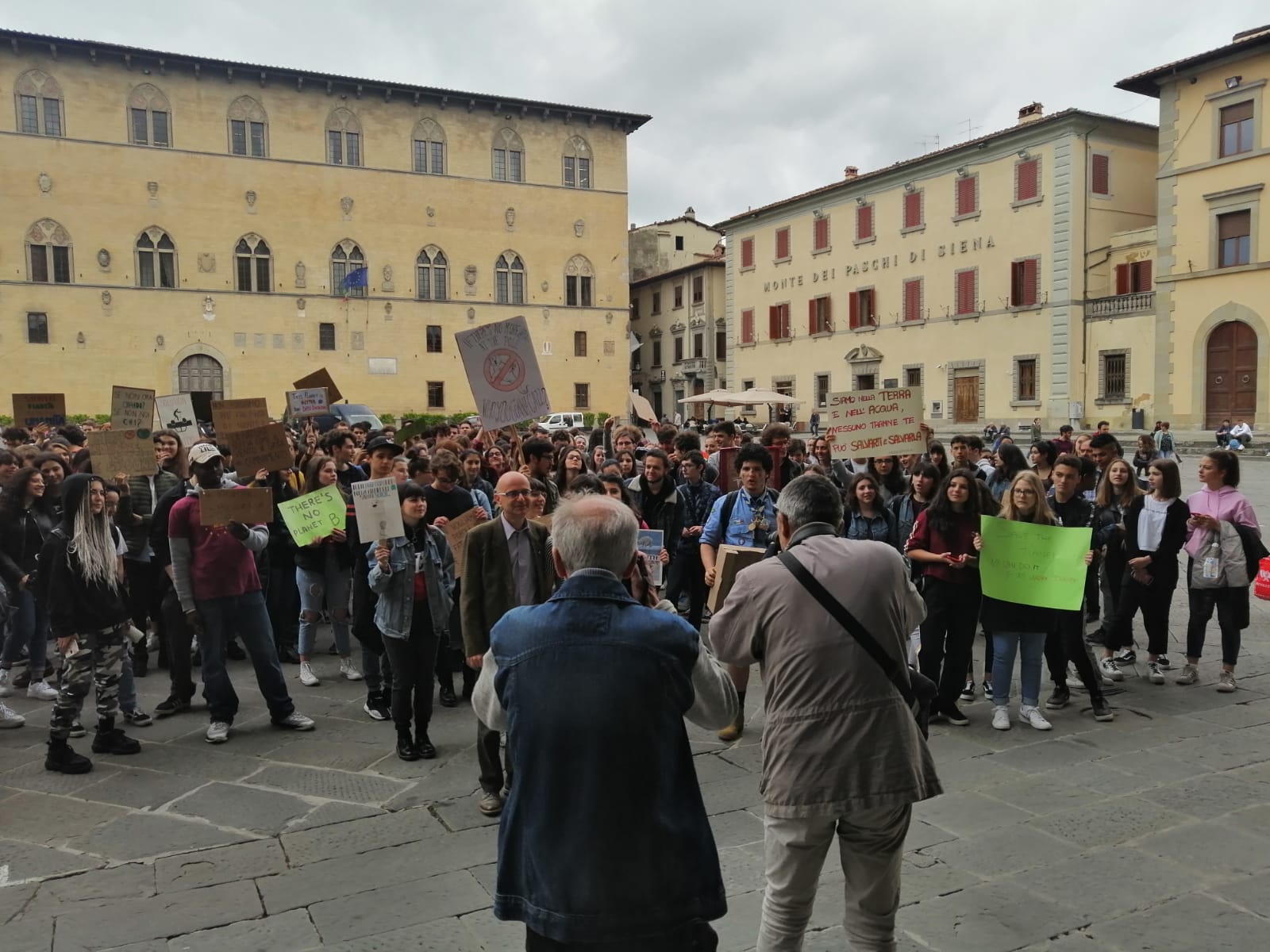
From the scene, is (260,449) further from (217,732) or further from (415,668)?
(415,668)

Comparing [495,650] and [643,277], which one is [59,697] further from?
[643,277]

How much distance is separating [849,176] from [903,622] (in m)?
43.0

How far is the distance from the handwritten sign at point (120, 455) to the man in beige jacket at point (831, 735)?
5.89m

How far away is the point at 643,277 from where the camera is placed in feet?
191

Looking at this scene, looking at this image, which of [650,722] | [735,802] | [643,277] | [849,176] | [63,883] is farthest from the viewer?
[643,277]

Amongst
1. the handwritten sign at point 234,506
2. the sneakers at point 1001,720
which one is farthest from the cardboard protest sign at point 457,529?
the sneakers at point 1001,720

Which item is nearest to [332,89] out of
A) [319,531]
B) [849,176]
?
[849,176]

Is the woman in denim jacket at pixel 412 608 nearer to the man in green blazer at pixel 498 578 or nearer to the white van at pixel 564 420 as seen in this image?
the man in green blazer at pixel 498 578

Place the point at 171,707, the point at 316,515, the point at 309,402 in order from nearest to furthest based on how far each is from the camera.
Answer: the point at 171,707
the point at 316,515
the point at 309,402

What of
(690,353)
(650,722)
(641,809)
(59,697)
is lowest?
(59,697)

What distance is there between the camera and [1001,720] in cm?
560

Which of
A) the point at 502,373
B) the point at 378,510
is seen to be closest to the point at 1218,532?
the point at 378,510

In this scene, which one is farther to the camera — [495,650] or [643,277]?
[643,277]

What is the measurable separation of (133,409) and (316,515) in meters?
5.50
